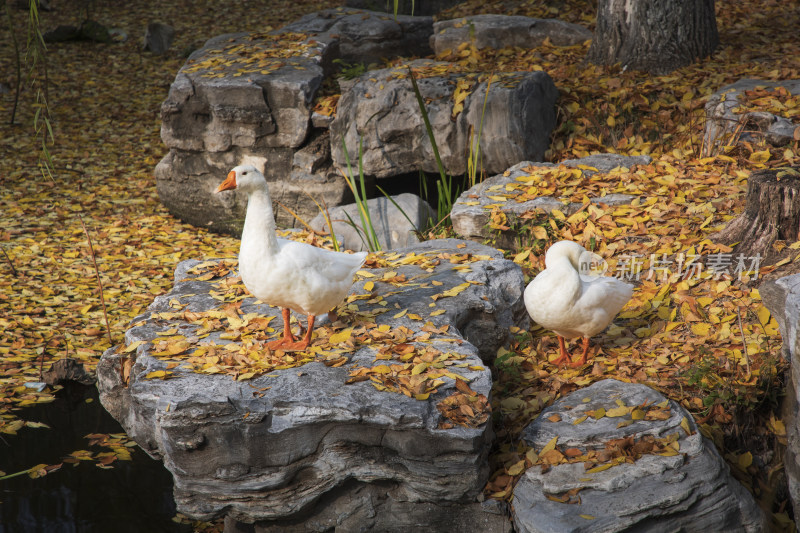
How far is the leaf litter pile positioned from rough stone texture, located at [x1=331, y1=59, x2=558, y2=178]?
0.27 meters

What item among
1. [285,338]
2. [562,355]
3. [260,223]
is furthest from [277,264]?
[562,355]

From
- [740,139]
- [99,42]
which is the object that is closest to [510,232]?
[740,139]

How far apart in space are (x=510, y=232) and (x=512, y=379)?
58.9 inches

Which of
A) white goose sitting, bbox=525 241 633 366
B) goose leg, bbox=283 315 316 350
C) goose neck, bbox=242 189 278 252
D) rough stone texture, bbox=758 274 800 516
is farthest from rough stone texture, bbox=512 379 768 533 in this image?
goose neck, bbox=242 189 278 252

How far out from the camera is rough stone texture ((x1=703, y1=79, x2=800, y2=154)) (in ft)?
18.0

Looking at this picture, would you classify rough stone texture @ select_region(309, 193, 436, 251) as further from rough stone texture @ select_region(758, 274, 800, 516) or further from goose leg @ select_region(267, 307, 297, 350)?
rough stone texture @ select_region(758, 274, 800, 516)

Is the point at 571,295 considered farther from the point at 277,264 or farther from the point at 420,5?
the point at 420,5

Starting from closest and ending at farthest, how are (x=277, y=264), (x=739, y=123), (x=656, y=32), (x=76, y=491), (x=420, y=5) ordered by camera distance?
(x=277, y=264), (x=76, y=491), (x=739, y=123), (x=656, y=32), (x=420, y=5)

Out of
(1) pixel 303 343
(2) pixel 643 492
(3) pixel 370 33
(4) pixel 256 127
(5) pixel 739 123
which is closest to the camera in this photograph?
(2) pixel 643 492

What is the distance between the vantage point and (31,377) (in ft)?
15.8

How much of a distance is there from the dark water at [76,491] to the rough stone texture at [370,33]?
15.5 ft

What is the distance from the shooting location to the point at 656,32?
22.1 feet

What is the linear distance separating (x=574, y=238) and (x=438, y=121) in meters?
1.93

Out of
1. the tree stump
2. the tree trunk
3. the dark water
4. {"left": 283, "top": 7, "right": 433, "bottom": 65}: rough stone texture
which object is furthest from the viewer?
{"left": 283, "top": 7, "right": 433, "bottom": 65}: rough stone texture
